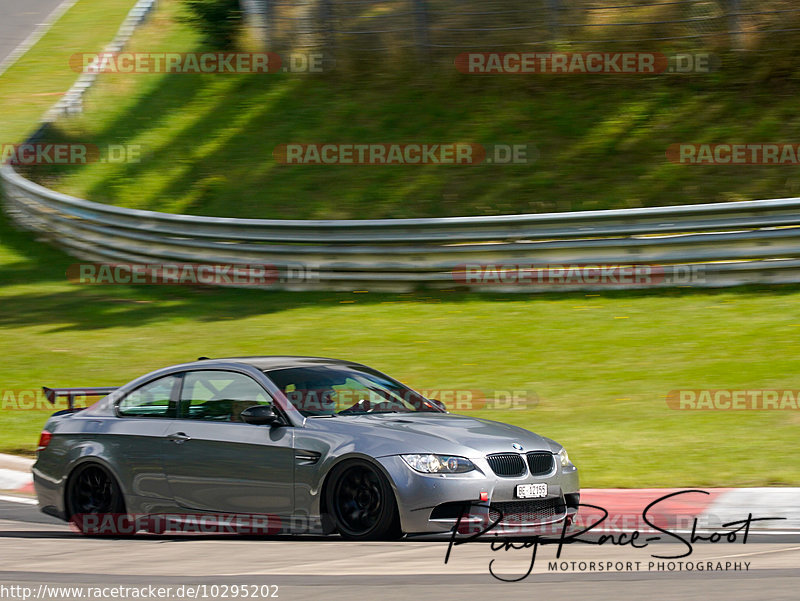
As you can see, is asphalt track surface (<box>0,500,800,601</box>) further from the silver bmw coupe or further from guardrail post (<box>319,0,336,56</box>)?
guardrail post (<box>319,0,336,56</box>)

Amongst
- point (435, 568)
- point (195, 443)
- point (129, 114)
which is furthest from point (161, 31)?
point (435, 568)

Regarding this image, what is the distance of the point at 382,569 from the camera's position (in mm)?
6441

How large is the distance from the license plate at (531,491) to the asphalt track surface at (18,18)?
30.0 meters

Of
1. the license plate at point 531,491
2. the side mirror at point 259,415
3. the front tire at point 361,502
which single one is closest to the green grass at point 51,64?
the side mirror at point 259,415

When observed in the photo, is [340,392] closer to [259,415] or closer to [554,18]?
[259,415]

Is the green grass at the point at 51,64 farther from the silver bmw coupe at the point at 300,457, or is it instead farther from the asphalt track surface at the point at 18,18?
the silver bmw coupe at the point at 300,457

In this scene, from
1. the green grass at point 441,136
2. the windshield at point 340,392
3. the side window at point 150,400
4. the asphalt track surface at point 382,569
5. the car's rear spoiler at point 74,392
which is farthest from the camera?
the green grass at point 441,136

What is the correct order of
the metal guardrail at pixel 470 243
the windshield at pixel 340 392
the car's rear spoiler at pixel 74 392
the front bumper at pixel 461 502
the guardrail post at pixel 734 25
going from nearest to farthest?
the front bumper at pixel 461 502, the windshield at pixel 340 392, the car's rear spoiler at pixel 74 392, the metal guardrail at pixel 470 243, the guardrail post at pixel 734 25

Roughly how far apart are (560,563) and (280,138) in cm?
1663

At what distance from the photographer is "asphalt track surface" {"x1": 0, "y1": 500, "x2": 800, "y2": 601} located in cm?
590

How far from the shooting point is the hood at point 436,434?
7.38m

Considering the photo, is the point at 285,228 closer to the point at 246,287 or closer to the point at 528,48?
the point at 246,287

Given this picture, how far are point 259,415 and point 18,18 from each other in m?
35.0

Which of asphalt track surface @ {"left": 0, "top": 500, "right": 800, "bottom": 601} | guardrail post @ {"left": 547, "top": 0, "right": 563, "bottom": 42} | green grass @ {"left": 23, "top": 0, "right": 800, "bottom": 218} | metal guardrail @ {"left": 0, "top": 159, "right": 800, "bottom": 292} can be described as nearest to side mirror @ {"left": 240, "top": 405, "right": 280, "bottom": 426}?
asphalt track surface @ {"left": 0, "top": 500, "right": 800, "bottom": 601}
